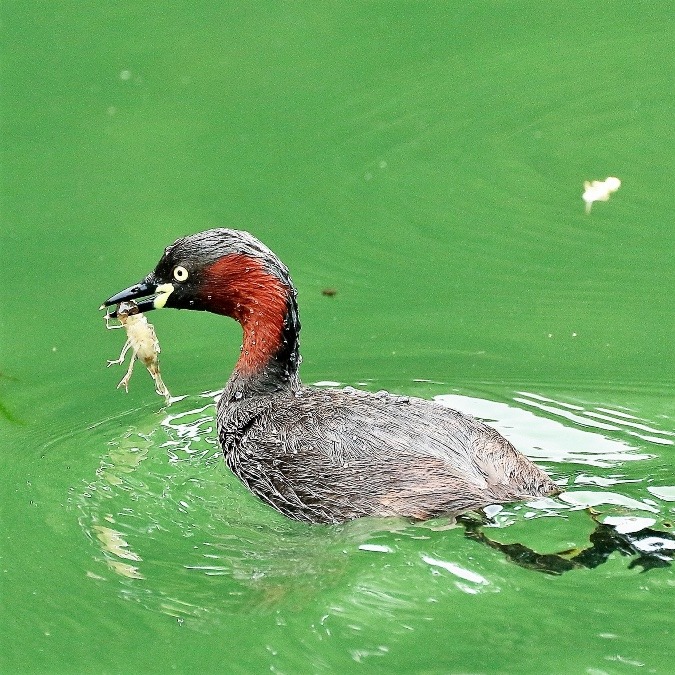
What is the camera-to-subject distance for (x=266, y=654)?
5238mm

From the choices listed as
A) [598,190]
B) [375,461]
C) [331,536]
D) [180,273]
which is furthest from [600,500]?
[598,190]

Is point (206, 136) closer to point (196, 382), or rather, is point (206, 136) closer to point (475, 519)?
point (196, 382)

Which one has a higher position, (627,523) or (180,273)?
(180,273)

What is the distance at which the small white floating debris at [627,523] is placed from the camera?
5840 millimetres

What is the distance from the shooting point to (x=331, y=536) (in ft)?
19.8

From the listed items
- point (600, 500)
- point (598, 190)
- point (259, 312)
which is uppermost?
point (598, 190)

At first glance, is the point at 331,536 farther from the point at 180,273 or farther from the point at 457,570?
the point at 180,273

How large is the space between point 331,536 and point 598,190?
3.78 meters

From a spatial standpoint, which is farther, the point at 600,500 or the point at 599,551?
the point at 600,500

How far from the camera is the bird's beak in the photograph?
21.9 feet

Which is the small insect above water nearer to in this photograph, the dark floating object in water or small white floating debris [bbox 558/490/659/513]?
the dark floating object in water

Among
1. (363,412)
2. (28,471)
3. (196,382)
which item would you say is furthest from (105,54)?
(363,412)

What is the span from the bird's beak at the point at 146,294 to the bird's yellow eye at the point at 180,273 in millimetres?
57

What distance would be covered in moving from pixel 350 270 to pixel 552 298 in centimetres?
123
